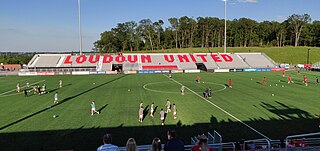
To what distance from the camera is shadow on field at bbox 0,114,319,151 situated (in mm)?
14172

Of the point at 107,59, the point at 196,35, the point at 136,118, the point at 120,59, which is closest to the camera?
the point at 136,118

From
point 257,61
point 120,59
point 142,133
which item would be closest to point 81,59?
point 120,59

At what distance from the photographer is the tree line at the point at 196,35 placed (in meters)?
126

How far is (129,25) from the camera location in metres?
134

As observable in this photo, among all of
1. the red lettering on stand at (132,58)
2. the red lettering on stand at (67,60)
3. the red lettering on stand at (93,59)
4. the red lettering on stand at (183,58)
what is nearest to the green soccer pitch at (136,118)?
Answer: the red lettering on stand at (67,60)

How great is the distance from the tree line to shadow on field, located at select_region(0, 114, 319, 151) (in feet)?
359

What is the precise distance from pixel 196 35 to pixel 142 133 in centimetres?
11737

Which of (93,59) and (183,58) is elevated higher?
(183,58)

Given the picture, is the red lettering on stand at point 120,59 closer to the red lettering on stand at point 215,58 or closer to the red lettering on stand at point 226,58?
the red lettering on stand at point 215,58

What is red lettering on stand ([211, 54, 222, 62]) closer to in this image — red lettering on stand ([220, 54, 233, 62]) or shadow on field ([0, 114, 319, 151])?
red lettering on stand ([220, 54, 233, 62])

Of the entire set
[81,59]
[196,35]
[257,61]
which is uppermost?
[196,35]

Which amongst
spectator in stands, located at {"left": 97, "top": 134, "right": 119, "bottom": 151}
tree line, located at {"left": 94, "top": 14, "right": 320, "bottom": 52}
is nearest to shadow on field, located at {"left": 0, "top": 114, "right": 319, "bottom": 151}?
spectator in stands, located at {"left": 97, "top": 134, "right": 119, "bottom": 151}

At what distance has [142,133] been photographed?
15.9 meters

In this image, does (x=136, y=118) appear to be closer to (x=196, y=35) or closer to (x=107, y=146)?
(x=107, y=146)
